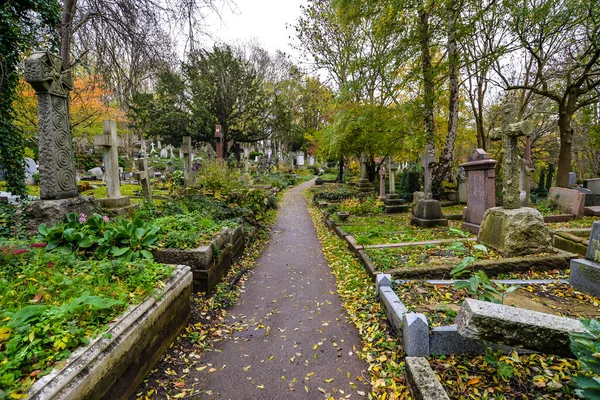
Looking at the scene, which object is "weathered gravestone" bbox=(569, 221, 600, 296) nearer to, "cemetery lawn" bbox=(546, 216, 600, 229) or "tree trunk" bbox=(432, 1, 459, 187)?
"cemetery lawn" bbox=(546, 216, 600, 229)

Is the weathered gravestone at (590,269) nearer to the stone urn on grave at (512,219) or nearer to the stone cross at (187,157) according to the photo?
the stone urn on grave at (512,219)

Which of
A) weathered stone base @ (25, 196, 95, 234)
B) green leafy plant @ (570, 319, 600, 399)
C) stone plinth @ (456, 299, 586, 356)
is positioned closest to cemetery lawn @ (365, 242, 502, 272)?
stone plinth @ (456, 299, 586, 356)

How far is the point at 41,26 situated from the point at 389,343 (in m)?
9.44

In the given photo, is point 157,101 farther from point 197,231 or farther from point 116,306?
point 116,306

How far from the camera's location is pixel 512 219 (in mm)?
4645

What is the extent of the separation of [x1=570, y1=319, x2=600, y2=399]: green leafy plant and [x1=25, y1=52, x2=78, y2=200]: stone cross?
19.1 ft

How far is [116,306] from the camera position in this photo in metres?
2.40

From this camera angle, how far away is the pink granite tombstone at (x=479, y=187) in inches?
276

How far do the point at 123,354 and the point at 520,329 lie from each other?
9.03ft

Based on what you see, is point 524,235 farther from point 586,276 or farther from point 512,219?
point 586,276

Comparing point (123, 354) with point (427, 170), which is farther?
point (427, 170)

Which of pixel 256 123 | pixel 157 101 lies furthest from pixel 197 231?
pixel 157 101

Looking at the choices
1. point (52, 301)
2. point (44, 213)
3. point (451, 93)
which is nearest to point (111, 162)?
point (44, 213)

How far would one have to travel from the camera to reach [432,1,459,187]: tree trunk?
923cm
